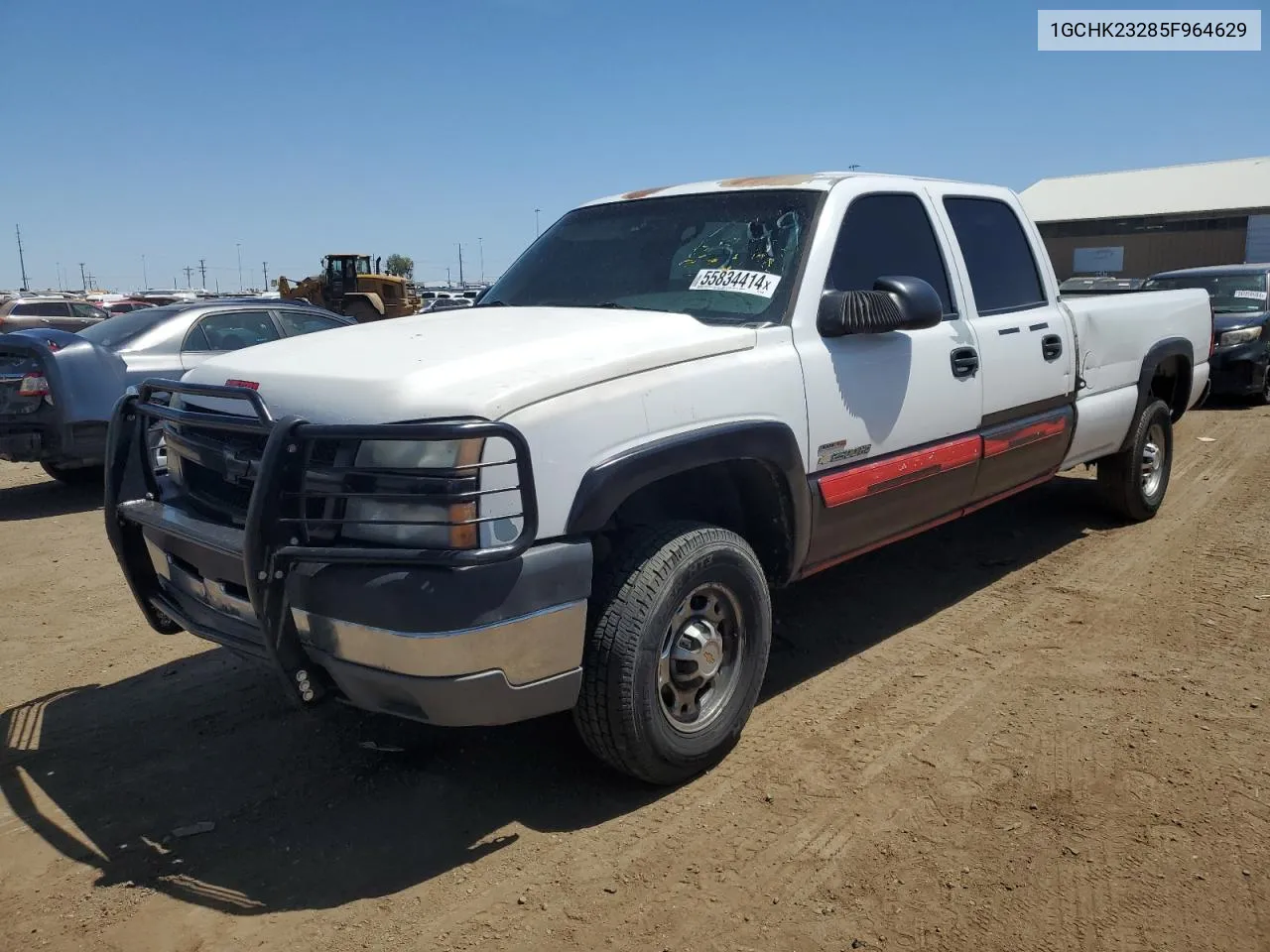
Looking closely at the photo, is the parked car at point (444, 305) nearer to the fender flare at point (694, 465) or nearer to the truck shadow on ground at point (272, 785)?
the fender flare at point (694, 465)

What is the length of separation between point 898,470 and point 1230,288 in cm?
1164

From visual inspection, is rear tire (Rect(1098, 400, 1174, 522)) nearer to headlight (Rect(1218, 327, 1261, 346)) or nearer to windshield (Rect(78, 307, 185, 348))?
headlight (Rect(1218, 327, 1261, 346))

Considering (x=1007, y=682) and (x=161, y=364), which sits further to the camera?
(x=161, y=364)

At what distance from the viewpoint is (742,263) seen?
12.5 feet

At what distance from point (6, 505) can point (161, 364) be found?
169 cm

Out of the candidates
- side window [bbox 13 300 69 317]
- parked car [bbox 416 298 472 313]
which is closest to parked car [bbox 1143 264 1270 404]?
parked car [bbox 416 298 472 313]

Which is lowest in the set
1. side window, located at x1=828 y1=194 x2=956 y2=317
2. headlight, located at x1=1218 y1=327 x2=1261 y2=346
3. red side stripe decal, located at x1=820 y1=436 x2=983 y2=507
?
red side stripe decal, located at x1=820 y1=436 x2=983 y2=507

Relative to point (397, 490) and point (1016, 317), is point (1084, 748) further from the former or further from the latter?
point (397, 490)

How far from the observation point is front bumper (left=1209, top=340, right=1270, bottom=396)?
12.3m

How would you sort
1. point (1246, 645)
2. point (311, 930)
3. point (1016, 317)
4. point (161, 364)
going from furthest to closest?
point (161, 364) < point (1016, 317) < point (1246, 645) < point (311, 930)

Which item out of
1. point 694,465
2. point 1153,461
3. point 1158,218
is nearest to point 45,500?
point 694,465

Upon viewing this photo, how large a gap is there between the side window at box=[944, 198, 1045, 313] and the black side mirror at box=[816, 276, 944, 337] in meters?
1.07

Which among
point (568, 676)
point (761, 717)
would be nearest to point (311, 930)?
point (568, 676)

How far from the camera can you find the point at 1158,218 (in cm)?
4184
